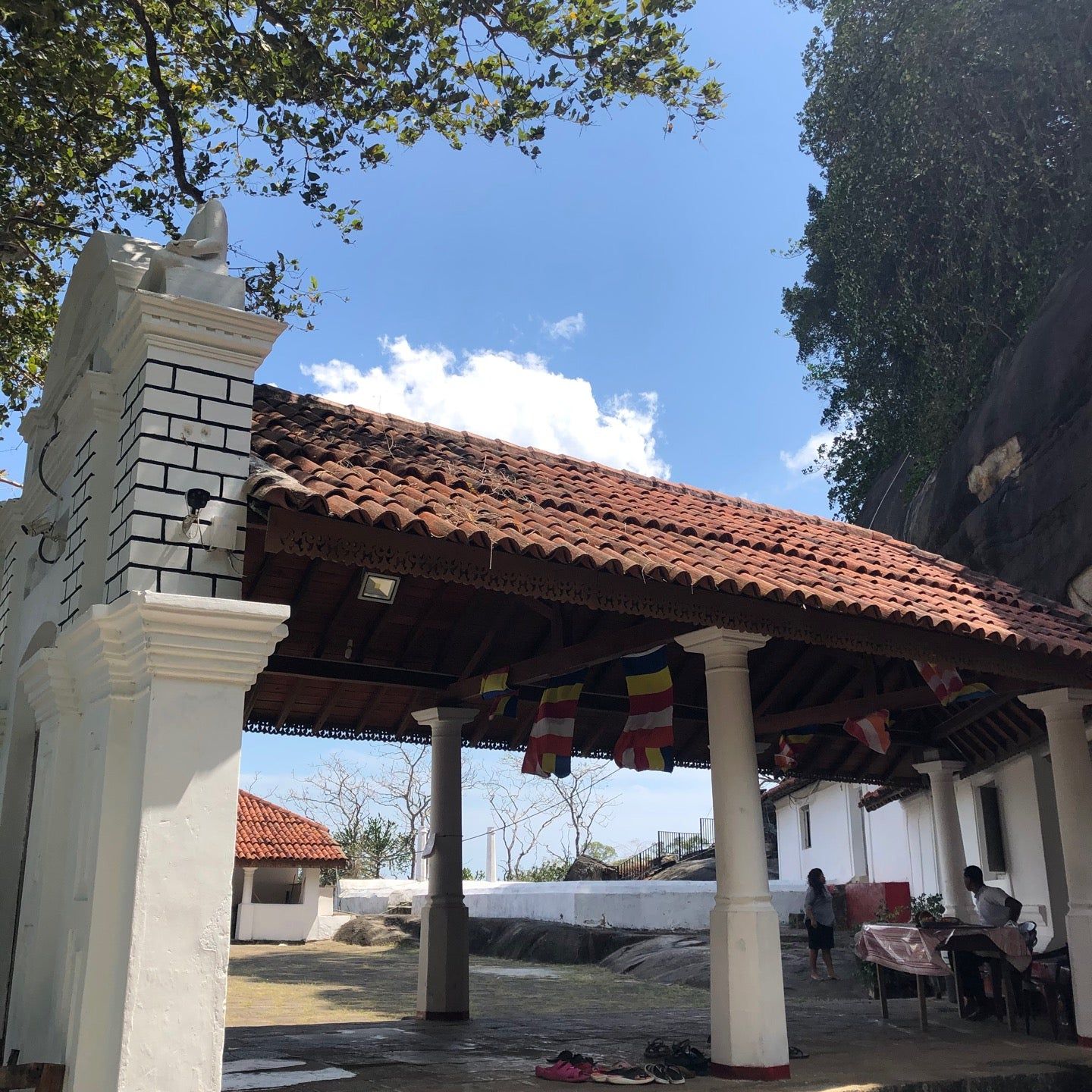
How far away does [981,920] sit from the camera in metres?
10.3

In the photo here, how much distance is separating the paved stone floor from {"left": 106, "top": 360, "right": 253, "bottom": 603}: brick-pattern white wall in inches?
127

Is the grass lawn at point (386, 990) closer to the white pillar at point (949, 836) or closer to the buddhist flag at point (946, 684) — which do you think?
the white pillar at point (949, 836)

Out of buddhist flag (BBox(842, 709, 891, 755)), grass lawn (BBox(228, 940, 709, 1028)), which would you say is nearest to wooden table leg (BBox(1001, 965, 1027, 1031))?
buddhist flag (BBox(842, 709, 891, 755))

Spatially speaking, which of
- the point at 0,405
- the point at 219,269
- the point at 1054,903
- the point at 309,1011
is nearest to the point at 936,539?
the point at 1054,903

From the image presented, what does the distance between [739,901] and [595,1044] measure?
2.37 meters

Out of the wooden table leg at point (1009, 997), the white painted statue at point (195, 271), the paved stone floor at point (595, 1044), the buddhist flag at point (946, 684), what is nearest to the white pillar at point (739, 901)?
the paved stone floor at point (595, 1044)

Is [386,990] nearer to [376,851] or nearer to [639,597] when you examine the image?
[639,597]

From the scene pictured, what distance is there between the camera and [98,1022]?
4.63 m

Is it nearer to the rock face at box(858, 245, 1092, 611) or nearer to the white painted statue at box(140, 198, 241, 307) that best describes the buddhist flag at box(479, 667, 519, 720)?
the white painted statue at box(140, 198, 241, 307)

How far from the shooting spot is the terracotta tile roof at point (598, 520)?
5590 millimetres

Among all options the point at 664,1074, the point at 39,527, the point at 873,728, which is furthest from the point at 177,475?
the point at 873,728

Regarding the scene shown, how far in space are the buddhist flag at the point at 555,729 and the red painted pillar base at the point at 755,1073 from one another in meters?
2.68

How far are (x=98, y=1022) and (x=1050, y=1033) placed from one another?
25.6 ft

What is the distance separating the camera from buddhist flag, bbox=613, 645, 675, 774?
8250mm
